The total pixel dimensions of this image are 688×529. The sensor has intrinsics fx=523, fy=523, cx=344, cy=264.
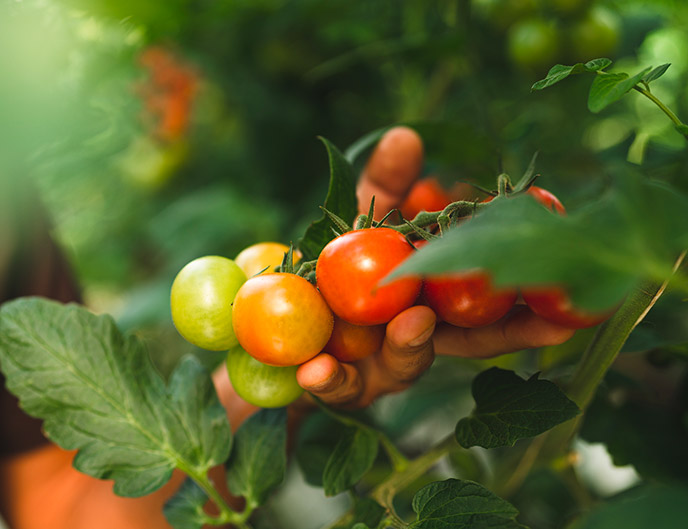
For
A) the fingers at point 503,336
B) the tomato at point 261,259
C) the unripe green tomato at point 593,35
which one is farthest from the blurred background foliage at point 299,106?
the tomato at point 261,259

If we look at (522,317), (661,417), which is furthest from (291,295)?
(661,417)

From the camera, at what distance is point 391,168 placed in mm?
501

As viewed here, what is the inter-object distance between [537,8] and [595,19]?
81 mm

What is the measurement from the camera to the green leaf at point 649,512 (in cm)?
17

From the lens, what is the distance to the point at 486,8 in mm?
738

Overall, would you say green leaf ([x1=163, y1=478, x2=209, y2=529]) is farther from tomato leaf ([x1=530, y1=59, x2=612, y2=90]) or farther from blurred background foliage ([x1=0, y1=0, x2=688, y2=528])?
tomato leaf ([x1=530, y1=59, x2=612, y2=90])

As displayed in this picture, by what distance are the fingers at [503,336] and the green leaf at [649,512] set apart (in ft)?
0.39

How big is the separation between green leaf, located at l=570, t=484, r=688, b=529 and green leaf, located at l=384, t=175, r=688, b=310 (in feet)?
0.23

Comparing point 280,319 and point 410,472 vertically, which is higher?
point 280,319

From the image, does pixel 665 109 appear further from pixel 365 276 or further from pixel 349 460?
pixel 349 460

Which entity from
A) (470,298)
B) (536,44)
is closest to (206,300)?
(470,298)

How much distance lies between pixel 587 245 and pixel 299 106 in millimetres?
891

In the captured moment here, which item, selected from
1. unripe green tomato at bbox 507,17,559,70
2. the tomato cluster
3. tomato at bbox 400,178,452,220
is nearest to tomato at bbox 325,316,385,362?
the tomato cluster

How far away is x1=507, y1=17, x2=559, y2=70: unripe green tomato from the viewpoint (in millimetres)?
632
